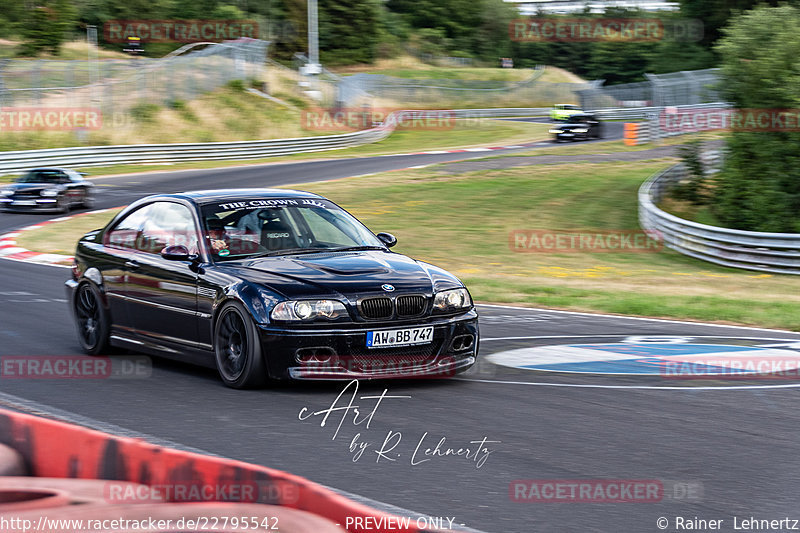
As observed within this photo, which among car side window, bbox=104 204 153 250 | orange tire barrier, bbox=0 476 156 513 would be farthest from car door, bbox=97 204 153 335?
orange tire barrier, bbox=0 476 156 513

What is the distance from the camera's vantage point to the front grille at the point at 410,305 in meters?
7.18

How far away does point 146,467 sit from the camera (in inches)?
167

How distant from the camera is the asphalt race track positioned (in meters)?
4.77

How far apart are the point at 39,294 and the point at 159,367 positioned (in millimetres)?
5145

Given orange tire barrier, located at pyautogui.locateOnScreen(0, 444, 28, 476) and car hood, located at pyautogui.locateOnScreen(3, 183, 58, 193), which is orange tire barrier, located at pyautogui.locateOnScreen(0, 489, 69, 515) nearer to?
orange tire barrier, located at pyautogui.locateOnScreen(0, 444, 28, 476)

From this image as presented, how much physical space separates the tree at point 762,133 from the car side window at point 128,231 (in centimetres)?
1454

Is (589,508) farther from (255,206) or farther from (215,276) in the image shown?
(255,206)

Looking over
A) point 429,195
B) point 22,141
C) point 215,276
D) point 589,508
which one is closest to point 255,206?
point 215,276

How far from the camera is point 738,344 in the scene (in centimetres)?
986

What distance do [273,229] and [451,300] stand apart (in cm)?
154
